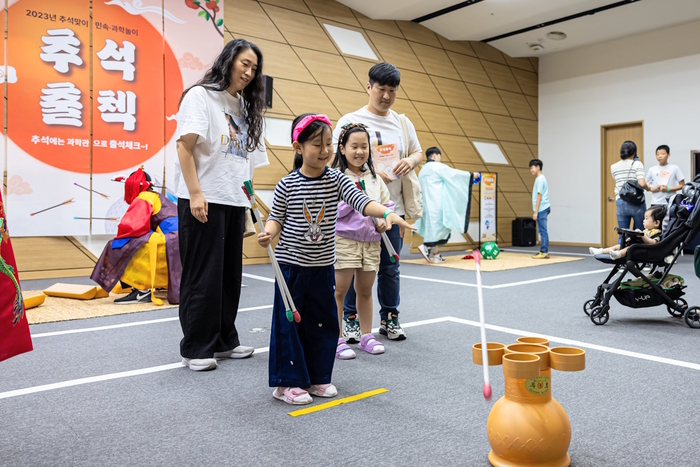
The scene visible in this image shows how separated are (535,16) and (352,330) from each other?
7.09 metres

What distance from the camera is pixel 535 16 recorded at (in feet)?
26.7

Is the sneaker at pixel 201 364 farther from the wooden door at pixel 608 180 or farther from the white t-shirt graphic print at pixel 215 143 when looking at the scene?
the wooden door at pixel 608 180

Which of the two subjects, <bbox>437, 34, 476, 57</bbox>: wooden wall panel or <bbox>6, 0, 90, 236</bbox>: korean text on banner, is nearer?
<bbox>6, 0, 90, 236</bbox>: korean text on banner

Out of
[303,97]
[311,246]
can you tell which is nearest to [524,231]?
[303,97]

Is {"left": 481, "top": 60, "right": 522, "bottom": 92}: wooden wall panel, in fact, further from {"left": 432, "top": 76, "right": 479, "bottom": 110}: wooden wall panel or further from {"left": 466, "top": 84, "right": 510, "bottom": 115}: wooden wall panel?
{"left": 432, "top": 76, "right": 479, "bottom": 110}: wooden wall panel

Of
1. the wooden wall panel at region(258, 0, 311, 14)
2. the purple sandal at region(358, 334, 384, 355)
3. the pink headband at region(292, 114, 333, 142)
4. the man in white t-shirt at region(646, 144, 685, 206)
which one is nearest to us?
the pink headband at region(292, 114, 333, 142)

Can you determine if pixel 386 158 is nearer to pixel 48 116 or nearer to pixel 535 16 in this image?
pixel 48 116

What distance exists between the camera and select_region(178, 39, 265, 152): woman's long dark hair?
2.32 meters

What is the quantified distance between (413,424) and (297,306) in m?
0.59

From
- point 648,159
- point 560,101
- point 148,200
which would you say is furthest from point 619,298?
point 560,101

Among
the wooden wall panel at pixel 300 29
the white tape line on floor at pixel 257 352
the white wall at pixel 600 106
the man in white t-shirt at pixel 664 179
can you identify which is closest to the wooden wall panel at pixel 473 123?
the white wall at pixel 600 106

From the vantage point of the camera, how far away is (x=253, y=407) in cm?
188

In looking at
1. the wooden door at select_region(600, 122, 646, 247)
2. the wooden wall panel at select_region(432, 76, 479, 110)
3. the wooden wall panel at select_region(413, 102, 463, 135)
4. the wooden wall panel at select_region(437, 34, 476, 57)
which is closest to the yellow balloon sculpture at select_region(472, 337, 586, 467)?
the wooden wall panel at select_region(413, 102, 463, 135)

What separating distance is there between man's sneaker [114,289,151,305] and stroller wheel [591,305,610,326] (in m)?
3.07
